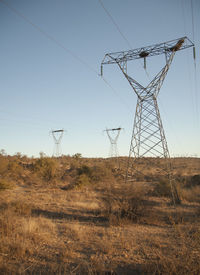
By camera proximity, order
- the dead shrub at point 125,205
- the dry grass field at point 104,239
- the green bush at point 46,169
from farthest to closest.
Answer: the green bush at point 46,169, the dead shrub at point 125,205, the dry grass field at point 104,239

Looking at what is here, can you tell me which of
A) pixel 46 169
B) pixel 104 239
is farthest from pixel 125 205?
pixel 46 169

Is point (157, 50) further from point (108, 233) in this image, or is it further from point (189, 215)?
point (108, 233)

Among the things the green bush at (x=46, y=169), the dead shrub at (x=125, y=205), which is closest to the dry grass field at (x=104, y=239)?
the dead shrub at (x=125, y=205)

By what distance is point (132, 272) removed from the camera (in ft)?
14.0

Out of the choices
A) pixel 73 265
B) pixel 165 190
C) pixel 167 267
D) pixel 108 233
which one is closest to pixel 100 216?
pixel 108 233

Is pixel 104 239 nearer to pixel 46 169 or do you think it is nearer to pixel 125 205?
pixel 125 205

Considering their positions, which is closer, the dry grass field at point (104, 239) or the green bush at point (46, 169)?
the dry grass field at point (104, 239)

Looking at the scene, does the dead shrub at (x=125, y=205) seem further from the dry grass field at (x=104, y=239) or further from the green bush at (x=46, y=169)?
the green bush at (x=46, y=169)

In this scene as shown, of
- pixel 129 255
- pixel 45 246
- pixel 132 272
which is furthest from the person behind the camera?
pixel 45 246

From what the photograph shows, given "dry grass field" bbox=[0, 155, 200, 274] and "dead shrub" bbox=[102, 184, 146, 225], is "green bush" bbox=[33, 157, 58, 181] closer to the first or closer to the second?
"dry grass field" bbox=[0, 155, 200, 274]

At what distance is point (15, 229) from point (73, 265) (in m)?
3.30

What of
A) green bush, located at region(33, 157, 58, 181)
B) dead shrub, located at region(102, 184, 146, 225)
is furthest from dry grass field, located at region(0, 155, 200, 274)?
green bush, located at region(33, 157, 58, 181)

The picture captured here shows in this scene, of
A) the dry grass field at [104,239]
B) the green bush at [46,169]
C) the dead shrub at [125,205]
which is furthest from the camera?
the green bush at [46,169]

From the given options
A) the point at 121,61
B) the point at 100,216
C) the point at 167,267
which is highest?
the point at 121,61
